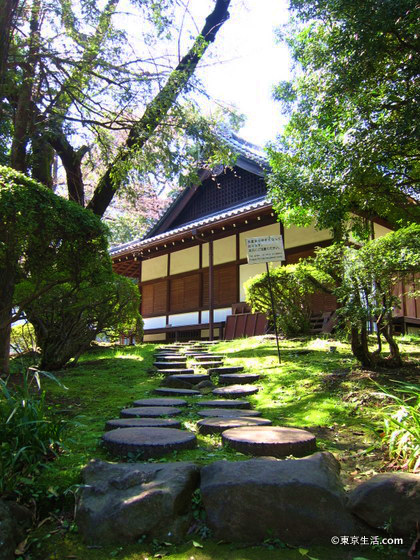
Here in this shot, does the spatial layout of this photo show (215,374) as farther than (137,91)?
No

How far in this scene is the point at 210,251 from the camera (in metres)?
12.1

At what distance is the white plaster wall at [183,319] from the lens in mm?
14133

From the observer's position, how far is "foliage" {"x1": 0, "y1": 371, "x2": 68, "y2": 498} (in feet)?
7.32

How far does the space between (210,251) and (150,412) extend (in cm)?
876

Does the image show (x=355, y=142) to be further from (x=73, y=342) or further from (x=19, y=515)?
(x=73, y=342)

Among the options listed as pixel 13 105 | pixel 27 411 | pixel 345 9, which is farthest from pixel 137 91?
pixel 27 411

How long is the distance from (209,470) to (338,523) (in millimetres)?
666

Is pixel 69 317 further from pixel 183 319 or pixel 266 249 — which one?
pixel 183 319

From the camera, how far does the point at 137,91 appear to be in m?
7.18

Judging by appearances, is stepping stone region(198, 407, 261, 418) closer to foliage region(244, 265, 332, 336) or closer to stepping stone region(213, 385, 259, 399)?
stepping stone region(213, 385, 259, 399)

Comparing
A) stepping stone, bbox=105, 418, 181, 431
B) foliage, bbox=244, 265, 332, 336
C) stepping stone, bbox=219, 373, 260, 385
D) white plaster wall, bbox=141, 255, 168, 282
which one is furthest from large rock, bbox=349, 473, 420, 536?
white plaster wall, bbox=141, 255, 168, 282

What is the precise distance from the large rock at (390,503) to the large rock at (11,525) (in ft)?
5.14

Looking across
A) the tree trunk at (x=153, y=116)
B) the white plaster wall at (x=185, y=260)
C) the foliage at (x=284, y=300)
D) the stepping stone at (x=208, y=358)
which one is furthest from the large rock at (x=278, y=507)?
the white plaster wall at (x=185, y=260)

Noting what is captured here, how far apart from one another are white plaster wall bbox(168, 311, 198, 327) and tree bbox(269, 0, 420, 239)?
8624 mm
